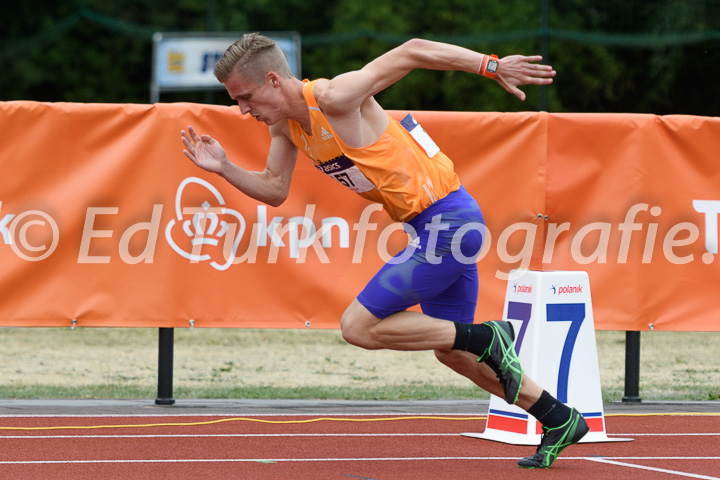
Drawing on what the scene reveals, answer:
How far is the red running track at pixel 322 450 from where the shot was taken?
573 cm

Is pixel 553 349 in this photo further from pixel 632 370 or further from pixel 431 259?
pixel 632 370

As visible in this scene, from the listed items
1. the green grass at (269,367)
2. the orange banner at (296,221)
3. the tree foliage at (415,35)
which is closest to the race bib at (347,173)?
the orange banner at (296,221)

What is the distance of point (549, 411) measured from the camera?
5.71m

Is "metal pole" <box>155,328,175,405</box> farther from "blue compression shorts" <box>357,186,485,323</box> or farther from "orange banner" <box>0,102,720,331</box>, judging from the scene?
"blue compression shorts" <box>357,186,485,323</box>

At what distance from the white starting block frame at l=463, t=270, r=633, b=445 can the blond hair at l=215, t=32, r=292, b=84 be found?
6.89 feet

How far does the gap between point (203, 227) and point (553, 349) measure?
2800 mm

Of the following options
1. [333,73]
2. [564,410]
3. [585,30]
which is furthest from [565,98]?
[564,410]

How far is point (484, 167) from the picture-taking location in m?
8.38

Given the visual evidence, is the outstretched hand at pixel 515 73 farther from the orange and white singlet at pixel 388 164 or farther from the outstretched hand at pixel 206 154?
the outstretched hand at pixel 206 154

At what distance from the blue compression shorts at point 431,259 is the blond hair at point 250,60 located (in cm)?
105

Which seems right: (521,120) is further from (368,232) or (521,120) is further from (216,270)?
(216,270)

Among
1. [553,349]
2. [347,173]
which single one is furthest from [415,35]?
[347,173]

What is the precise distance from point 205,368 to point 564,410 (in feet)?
18.0

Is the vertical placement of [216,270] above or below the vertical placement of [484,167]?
below
